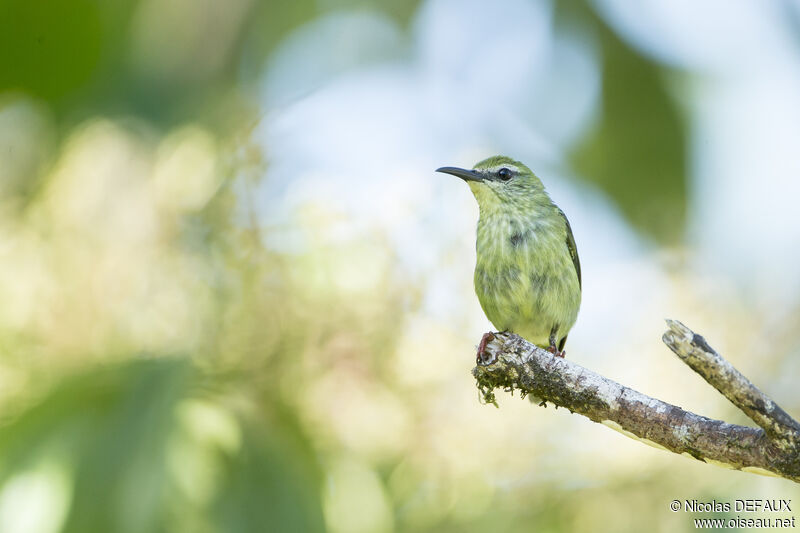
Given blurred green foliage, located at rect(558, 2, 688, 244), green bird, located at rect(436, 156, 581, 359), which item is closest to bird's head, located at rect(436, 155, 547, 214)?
green bird, located at rect(436, 156, 581, 359)

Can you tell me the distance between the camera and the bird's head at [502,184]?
5680 millimetres

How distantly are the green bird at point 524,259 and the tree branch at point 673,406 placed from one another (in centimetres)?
112

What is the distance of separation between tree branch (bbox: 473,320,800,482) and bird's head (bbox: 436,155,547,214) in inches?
67.3

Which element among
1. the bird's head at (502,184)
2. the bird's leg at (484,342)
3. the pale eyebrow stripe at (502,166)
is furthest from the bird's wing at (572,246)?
the bird's leg at (484,342)

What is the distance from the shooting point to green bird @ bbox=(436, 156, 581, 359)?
536 centimetres

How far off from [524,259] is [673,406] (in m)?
1.93

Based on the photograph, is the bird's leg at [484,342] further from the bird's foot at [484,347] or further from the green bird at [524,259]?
the green bird at [524,259]

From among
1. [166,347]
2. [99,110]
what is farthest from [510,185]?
[99,110]

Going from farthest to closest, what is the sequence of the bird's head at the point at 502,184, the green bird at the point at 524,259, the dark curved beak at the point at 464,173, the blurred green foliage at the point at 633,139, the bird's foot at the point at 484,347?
the blurred green foliage at the point at 633,139 → the dark curved beak at the point at 464,173 → the bird's head at the point at 502,184 → the green bird at the point at 524,259 → the bird's foot at the point at 484,347

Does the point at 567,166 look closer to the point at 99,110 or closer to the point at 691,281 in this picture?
the point at 691,281

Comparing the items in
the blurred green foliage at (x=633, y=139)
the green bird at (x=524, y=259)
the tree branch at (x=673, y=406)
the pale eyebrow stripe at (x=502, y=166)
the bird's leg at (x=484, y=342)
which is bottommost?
the tree branch at (x=673, y=406)

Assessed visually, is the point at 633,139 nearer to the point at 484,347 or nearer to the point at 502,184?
the point at 502,184

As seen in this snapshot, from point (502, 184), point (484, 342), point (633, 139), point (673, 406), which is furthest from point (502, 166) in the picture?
point (633, 139)

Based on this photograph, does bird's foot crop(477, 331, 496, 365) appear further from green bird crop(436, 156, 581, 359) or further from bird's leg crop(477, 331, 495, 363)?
green bird crop(436, 156, 581, 359)
